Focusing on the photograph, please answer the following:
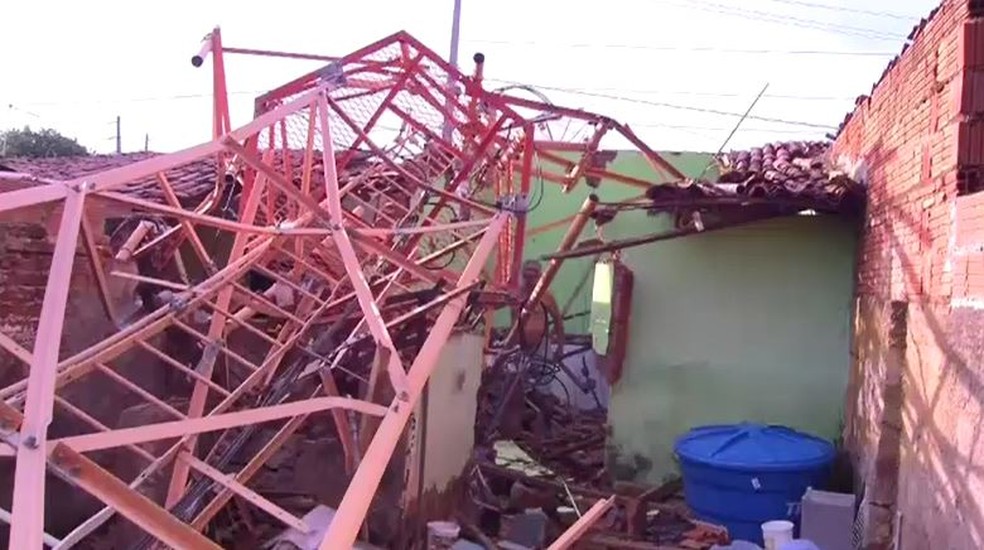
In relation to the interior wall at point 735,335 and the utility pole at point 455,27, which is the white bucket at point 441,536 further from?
the utility pole at point 455,27

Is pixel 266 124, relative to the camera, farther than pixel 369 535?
No

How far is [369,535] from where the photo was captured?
7.17 m

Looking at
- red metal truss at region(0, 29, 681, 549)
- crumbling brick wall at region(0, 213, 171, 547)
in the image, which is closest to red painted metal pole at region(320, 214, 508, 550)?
red metal truss at region(0, 29, 681, 549)

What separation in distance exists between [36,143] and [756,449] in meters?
29.4

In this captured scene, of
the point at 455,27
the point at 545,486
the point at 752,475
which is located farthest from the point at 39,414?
the point at 455,27

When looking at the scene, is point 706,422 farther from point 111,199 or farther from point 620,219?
point 111,199

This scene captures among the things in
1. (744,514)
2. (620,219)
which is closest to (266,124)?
(744,514)

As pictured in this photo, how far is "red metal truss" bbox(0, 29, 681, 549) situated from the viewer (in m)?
3.30

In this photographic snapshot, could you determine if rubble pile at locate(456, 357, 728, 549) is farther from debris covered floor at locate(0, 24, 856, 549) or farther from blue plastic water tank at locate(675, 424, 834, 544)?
blue plastic water tank at locate(675, 424, 834, 544)

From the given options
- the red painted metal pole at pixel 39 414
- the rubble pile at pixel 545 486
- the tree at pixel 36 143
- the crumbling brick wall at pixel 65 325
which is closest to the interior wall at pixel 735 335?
the rubble pile at pixel 545 486

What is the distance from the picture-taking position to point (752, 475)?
7.66 metres

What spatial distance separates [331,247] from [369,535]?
A: 6.41ft

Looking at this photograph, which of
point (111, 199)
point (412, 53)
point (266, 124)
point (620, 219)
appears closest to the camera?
point (111, 199)

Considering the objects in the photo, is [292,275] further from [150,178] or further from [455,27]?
[455,27]
